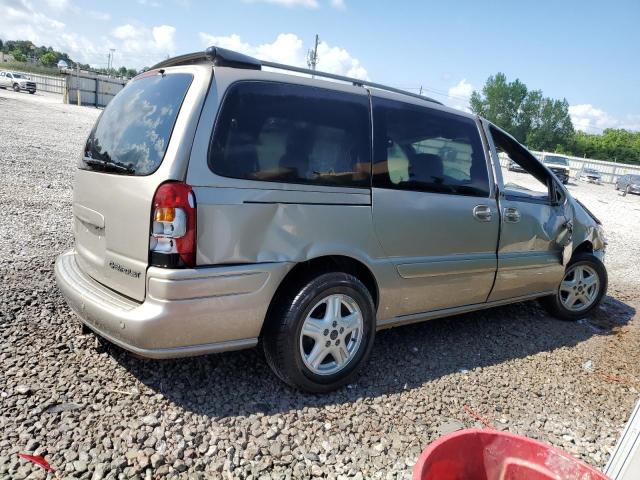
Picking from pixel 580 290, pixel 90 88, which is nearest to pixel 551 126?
pixel 90 88

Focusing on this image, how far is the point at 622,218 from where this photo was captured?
15.8 m

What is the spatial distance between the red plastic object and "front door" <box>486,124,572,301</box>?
2.47 m

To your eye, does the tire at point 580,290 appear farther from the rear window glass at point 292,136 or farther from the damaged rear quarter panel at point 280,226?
the rear window glass at point 292,136

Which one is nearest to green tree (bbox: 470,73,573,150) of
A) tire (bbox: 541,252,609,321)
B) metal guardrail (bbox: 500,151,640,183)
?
metal guardrail (bbox: 500,151,640,183)

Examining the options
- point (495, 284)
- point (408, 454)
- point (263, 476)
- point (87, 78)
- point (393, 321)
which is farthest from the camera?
point (87, 78)

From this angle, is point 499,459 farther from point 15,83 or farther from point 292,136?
point 15,83

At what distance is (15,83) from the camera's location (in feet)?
148

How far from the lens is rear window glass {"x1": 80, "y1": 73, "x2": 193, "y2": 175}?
288 centimetres

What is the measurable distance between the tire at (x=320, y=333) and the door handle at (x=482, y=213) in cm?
124

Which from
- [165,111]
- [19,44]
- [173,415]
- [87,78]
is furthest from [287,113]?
[19,44]

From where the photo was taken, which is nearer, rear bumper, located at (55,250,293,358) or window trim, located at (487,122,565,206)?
rear bumper, located at (55,250,293,358)

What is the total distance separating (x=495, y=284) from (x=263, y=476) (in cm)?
264

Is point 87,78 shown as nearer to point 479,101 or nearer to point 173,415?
point 173,415

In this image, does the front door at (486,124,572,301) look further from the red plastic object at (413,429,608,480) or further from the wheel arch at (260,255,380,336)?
the red plastic object at (413,429,608,480)
